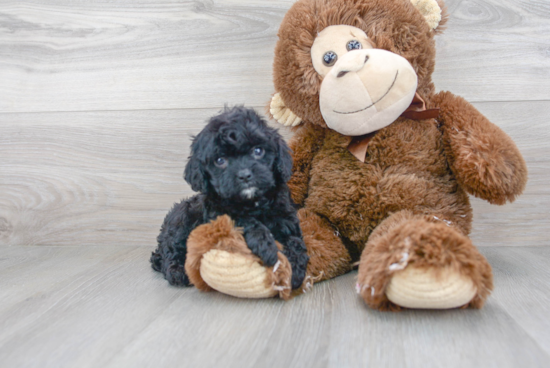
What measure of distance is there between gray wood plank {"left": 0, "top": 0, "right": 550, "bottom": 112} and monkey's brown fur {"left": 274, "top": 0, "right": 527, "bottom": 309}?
13.7 inches

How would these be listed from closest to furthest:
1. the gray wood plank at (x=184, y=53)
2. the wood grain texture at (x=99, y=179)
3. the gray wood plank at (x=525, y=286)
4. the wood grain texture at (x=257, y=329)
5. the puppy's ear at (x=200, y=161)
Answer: the wood grain texture at (x=257, y=329) < the gray wood plank at (x=525, y=286) < the puppy's ear at (x=200, y=161) < the gray wood plank at (x=184, y=53) < the wood grain texture at (x=99, y=179)

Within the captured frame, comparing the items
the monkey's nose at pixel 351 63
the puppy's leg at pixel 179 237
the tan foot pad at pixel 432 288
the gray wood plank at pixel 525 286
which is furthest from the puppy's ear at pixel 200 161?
the gray wood plank at pixel 525 286

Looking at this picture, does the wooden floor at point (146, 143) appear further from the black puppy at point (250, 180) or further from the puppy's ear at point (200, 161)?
the puppy's ear at point (200, 161)

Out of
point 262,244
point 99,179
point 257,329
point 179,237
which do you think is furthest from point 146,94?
point 257,329

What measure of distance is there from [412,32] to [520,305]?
2.27 ft

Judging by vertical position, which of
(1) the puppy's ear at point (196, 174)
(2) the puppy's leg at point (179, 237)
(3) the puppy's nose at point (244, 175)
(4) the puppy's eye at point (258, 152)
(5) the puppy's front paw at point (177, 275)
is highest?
(4) the puppy's eye at point (258, 152)

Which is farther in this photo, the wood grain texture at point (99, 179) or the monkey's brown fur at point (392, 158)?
the wood grain texture at point (99, 179)

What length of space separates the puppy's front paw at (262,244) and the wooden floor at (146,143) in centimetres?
11

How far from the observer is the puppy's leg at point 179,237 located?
3.66 ft

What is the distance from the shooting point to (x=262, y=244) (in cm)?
93

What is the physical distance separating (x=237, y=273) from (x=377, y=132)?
52cm

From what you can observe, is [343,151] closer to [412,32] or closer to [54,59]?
[412,32]

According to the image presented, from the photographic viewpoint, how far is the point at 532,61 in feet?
4.61

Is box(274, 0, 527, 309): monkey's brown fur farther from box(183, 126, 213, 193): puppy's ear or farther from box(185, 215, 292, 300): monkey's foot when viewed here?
box(183, 126, 213, 193): puppy's ear
